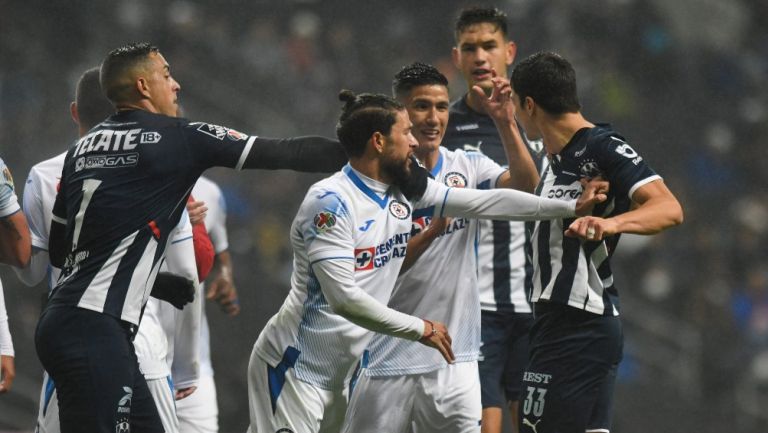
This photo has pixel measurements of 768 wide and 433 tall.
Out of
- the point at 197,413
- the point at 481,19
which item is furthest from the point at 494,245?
the point at 197,413

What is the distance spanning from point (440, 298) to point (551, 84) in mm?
1242

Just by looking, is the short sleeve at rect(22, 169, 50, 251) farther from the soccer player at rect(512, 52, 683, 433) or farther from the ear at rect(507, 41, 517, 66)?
the ear at rect(507, 41, 517, 66)

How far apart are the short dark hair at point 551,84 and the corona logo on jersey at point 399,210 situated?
684 mm

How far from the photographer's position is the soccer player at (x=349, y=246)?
4.36 m

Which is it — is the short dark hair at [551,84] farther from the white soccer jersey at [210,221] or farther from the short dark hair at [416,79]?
the white soccer jersey at [210,221]

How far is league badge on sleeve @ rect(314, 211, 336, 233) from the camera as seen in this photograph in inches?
167

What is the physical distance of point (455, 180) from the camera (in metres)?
5.11

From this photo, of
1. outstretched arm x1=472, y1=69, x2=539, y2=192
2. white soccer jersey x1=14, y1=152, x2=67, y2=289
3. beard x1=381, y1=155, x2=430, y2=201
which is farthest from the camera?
white soccer jersey x1=14, y1=152, x2=67, y2=289

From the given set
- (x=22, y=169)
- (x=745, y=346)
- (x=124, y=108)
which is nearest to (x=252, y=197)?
(x=22, y=169)

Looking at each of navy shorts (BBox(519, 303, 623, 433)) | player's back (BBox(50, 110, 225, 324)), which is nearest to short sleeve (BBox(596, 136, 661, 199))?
navy shorts (BBox(519, 303, 623, 433))

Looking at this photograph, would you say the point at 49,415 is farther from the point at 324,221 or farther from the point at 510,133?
the point at 510,133

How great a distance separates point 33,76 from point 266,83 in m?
2.34

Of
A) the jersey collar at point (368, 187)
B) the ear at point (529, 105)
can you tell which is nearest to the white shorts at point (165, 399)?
the jersey collar at point (368, 187)

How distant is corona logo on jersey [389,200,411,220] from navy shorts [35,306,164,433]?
1.20 meters
